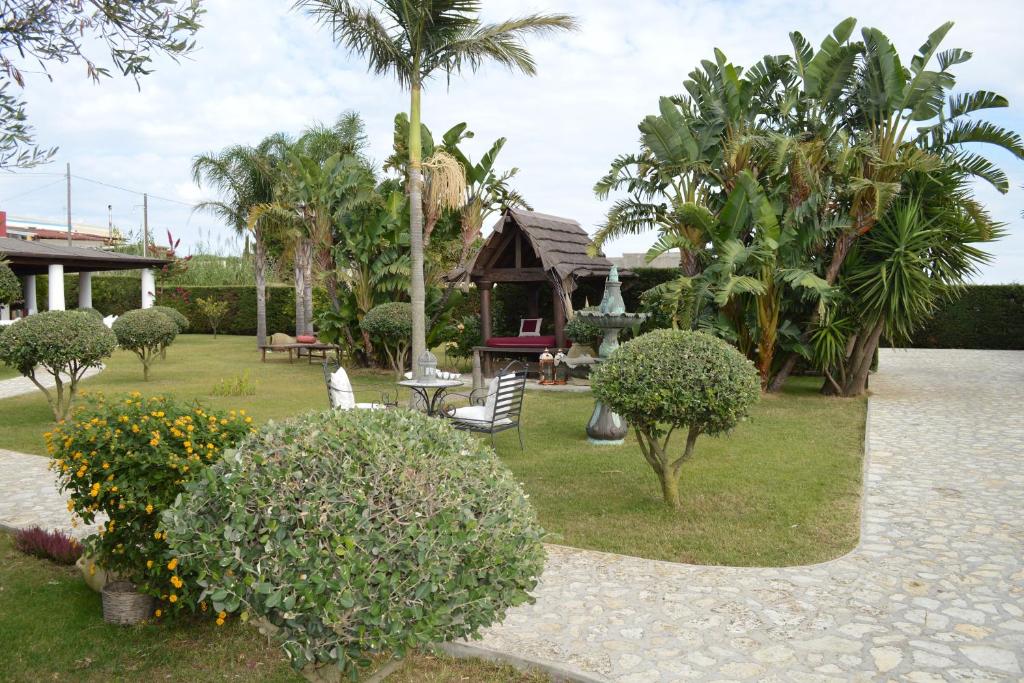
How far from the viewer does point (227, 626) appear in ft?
14.8

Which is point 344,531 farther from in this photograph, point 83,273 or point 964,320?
point 83,273

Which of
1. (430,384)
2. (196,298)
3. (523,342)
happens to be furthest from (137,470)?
(196,298)

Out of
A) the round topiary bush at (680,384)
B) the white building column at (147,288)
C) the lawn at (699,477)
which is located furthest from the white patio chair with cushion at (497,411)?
the white building column at (147,288)

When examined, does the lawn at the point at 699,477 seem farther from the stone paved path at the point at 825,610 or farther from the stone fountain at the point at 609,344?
the stone paved path at the point at 825,610

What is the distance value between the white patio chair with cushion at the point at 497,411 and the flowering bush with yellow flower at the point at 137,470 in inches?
175

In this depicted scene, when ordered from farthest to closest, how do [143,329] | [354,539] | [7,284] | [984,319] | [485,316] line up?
1. [984,319]
2. [485,316]
3. [7,284]
4. [143,329]
5. [354,539]

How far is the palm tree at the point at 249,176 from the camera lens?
2762cm

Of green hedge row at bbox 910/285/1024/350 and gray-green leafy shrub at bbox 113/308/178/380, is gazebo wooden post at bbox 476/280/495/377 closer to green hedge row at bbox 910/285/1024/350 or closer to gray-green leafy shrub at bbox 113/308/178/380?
gray-green leafy shrub at bbox 113/308/178/380

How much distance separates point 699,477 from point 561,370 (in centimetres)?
811

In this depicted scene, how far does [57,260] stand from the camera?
24031mm

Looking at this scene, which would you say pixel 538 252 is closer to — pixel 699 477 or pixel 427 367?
pixel 427 367

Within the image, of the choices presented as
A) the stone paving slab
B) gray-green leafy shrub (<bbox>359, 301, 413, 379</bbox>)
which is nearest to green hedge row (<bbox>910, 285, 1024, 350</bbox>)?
gray-green leafy shrub (<bbox>359, 301, 413, 379</bbox>)

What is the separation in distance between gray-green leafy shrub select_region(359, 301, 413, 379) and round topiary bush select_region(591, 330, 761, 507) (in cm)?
973

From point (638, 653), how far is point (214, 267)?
43354mm
